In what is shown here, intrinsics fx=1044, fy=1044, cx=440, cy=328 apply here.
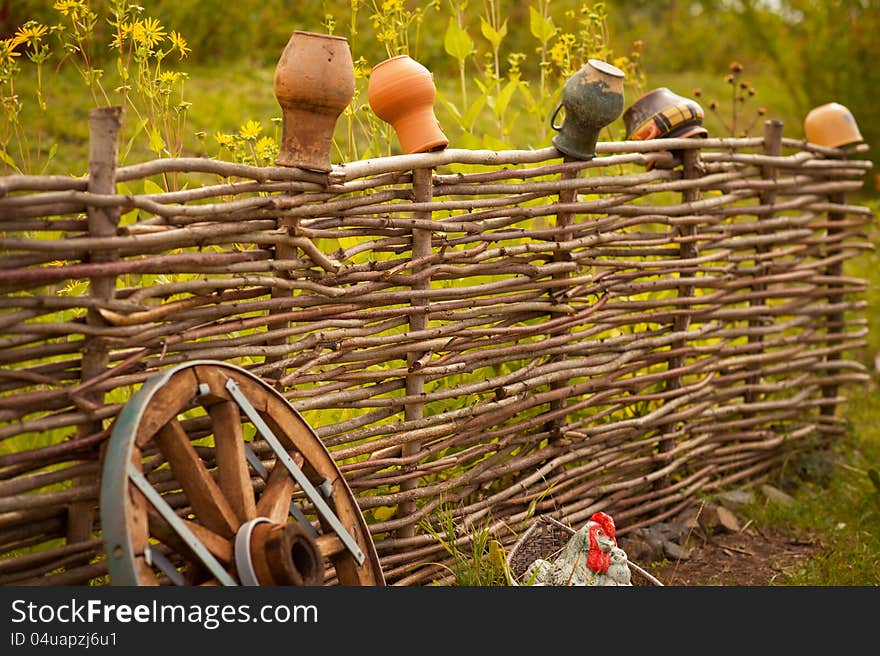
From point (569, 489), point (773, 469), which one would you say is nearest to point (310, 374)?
point (569, 489)

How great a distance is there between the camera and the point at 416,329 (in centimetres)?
281

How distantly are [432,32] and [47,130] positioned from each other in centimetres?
395

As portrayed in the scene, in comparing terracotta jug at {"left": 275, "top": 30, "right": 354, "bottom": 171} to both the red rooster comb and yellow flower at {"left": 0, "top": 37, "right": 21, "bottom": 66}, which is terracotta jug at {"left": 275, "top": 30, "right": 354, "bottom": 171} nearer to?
yellow flower at {"left": 0, "top": 37, "right": 21, "bottom": 66}

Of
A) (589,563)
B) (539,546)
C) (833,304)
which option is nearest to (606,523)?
(589,563)

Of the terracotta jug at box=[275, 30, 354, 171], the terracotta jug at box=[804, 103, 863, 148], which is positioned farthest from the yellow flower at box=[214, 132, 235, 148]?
the terracotta jug at box=[804, 103, 863, 148]

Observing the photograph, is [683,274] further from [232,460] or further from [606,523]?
[232,460]

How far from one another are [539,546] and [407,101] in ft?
4.08

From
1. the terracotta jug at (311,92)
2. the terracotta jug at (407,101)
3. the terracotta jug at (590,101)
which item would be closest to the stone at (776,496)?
the terracotta jug at (590,101)

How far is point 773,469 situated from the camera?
414 cm

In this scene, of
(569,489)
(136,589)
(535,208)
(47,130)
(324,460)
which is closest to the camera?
(136,589)

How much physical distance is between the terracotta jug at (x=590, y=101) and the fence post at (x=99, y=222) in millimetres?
1394

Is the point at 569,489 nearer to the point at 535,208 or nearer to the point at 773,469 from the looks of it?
the point at 535,208

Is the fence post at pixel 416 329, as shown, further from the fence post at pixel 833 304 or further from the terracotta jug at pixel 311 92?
the fence post at pixel 833 304

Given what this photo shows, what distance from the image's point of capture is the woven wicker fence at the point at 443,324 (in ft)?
7.06
